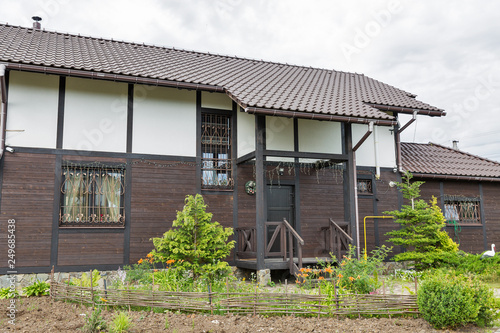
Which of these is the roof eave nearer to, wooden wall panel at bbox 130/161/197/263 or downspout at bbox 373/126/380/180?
downspout at bbox 373/126/380/180

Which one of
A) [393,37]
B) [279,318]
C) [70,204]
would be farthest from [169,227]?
[393,37]

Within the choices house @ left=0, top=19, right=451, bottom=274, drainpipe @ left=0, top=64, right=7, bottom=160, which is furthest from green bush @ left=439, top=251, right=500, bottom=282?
drainpipe @ left=0, top=64, right=7, bottom=160

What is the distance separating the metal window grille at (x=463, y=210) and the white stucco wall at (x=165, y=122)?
24.8ft

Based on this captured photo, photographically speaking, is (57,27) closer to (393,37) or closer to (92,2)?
(92,2)

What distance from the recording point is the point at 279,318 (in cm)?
604

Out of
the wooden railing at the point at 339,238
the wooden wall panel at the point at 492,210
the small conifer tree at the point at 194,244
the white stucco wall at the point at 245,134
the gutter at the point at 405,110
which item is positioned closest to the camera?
the small conifer tree at the point at 194,244

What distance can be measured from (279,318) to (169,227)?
14.0ft

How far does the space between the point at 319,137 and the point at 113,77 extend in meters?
5.06

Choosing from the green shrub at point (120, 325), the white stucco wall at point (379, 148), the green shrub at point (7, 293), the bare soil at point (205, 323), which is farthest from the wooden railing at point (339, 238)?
the green shrub at point (7, 293)

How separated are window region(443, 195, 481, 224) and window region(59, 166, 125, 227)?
350 inches

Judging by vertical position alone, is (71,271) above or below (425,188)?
below

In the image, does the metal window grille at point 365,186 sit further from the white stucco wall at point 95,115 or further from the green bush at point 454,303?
the white stucco wall at point 95,115

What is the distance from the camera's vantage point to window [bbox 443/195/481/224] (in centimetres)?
1279

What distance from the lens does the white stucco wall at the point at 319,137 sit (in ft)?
36.1
